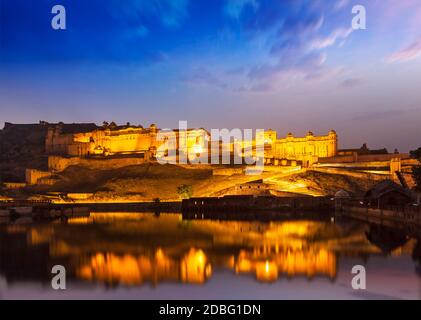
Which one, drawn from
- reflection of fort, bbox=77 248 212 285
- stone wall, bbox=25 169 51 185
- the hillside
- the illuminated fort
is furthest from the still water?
the illuminated fort

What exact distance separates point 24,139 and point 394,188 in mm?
95190

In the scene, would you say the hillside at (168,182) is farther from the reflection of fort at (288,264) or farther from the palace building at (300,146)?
the reflection of fort at (288,264)

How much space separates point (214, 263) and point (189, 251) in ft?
10.6

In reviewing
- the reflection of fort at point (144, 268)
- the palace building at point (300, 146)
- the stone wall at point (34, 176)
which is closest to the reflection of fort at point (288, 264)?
the reflection of fort at point (144, 268)

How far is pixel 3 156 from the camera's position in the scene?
326 ft

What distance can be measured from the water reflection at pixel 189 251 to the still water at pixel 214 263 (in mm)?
40

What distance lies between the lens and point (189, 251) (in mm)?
22203

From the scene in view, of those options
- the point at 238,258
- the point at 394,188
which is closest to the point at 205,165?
the point at 394,188

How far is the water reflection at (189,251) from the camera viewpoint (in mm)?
17358

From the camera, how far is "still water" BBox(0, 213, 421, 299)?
14.9 metres

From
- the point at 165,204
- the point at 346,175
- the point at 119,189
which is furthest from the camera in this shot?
the point at 119,189

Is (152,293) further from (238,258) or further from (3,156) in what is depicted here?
(3,156)

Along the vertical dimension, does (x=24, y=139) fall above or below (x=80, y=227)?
above

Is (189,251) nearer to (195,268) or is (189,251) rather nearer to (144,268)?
(195,268)
